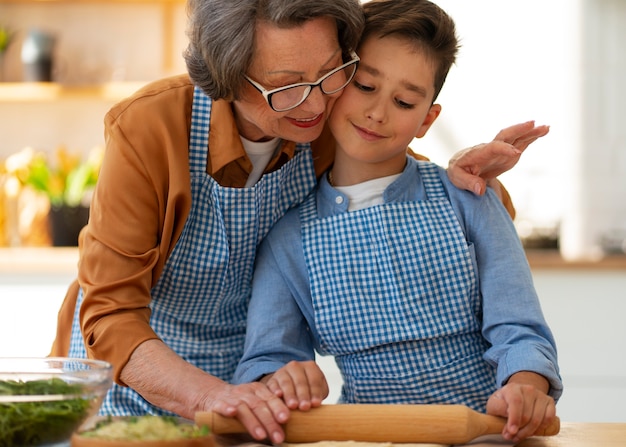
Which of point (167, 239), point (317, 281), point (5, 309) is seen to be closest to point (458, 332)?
point (317, 281)

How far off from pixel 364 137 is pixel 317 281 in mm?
237

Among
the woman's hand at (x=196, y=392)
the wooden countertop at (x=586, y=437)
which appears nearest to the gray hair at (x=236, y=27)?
the woman's hand at (x=196, y=392)

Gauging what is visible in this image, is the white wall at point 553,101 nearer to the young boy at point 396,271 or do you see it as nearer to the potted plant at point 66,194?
the potted plant at point 66,194

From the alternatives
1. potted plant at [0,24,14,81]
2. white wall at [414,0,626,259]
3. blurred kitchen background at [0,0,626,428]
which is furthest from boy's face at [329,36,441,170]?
potted plant at [0,24,14,81]

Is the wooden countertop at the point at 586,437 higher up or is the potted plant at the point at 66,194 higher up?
the wooden countertop at the point at 586,437

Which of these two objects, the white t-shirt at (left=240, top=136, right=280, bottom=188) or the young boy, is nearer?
the young boy

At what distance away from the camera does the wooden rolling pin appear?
99 cm

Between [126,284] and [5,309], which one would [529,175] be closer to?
[5,309]

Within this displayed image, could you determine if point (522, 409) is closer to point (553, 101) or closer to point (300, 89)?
point (300, 89)

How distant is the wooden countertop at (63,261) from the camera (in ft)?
9.41

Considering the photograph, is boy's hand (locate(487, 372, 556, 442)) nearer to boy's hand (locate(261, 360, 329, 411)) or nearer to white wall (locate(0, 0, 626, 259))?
boy's hand (locate(261, 360, 329, 411))

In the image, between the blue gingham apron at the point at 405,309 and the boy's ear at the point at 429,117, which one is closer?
the blue gingham apron at the point at 405,309

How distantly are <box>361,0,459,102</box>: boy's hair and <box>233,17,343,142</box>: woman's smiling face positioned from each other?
0.10 m

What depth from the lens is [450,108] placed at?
3541mm
